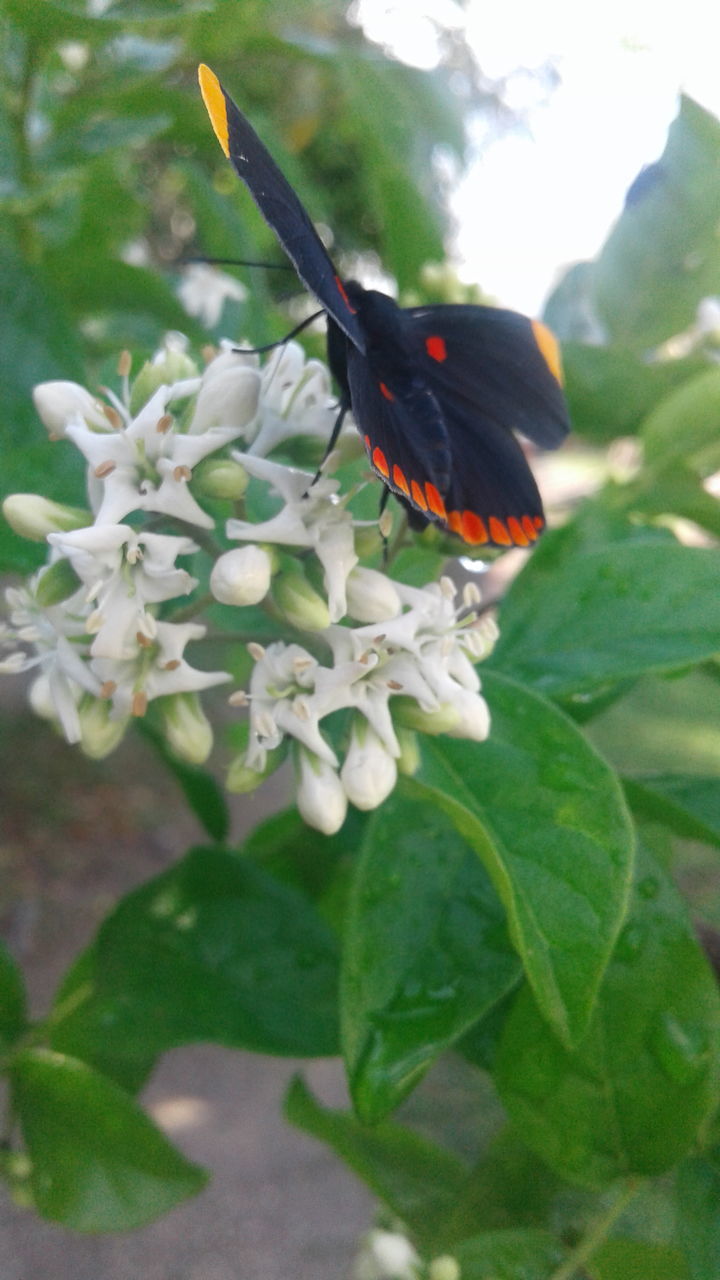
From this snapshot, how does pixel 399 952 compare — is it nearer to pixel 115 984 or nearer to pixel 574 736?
pixel 574 736

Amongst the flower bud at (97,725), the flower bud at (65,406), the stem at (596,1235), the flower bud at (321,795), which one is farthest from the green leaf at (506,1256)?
the flower bud at (65,406)

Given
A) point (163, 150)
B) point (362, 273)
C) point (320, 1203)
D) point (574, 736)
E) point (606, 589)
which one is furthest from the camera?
point (362, 273)

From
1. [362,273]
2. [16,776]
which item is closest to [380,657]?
[16,776]

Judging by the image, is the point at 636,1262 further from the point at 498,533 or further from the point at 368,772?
the point at 498,533

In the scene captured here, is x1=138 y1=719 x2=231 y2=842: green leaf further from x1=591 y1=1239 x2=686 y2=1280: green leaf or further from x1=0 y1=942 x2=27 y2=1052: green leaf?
x1=591 y1=1239 x2=686 y2=1280: green leaf

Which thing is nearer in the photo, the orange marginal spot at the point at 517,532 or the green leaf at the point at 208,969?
the orange marginal spot at the point at 517,532

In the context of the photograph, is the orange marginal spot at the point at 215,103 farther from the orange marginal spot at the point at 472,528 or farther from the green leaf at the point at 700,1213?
the green leaf at the point at 700,1213
